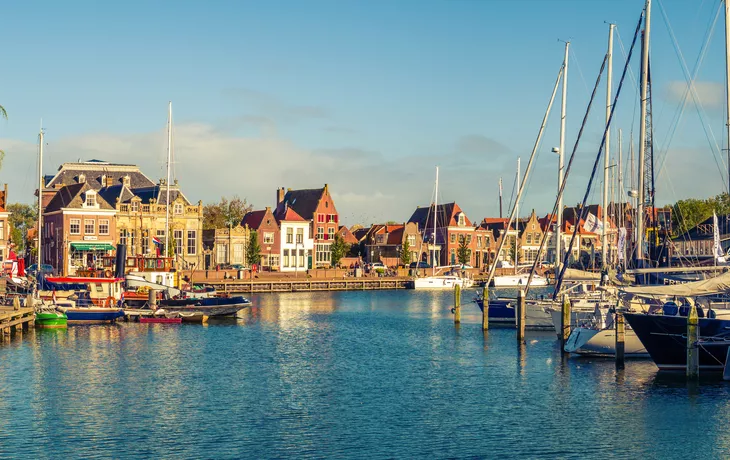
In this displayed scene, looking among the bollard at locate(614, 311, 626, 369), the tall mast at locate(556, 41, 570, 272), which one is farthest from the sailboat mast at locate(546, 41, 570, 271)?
the bollard at locate(614, 311, 626, 369)

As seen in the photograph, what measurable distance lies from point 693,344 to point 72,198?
88503 mm

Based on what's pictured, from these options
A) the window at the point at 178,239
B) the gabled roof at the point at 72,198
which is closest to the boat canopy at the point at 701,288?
the gabled roof at the point at 72,198

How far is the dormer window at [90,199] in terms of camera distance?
376 feet

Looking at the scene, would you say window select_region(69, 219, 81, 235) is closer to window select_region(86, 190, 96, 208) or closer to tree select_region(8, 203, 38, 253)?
window select_region(86, 190, 96, 208)

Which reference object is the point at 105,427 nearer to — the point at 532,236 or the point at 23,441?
the point at 23,441

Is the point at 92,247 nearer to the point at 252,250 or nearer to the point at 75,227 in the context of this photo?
the point at 75,227

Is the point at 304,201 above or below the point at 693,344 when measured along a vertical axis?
above

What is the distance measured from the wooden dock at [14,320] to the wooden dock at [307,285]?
157 feet

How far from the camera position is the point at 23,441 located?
34000 millimetres

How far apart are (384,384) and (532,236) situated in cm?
12731

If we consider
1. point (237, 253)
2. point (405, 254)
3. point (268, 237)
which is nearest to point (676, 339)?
point (237, 253)

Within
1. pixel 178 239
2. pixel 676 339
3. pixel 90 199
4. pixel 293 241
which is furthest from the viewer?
pixel 293 241

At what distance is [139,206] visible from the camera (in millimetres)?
119125

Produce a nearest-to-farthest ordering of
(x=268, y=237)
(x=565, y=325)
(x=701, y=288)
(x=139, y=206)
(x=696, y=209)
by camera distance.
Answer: (x=701, y=288)
(x=565, y=325)
(x=139, y=206)
(x=268, y=237)
(x=696, y=209)
